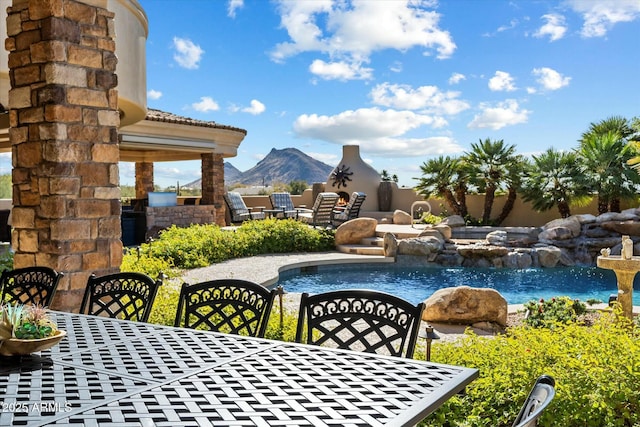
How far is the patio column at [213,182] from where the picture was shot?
1778 cm

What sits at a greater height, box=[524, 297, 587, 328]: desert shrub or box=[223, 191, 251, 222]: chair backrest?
box=[223, 191, 251, 222]: chair backrest

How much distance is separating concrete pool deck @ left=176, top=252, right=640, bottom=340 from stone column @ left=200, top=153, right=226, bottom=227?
4.37m

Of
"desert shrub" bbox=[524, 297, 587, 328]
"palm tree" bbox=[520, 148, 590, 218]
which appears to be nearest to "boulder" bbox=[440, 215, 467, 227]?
"palm tree" bbox=[520, 148, 590, 218]

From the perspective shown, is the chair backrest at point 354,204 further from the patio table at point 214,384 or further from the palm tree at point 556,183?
the patio table at point 214,384

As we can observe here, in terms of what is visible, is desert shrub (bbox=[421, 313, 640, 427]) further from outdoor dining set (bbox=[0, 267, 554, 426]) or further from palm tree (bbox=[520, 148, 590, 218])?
palm tree (bbox=[520, 148, 590, 218])

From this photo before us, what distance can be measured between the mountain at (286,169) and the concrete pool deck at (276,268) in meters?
80.9

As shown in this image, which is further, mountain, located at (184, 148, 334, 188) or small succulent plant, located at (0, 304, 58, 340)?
mountain, located at (184, 148, 334, 188)

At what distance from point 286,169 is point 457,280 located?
287 ft

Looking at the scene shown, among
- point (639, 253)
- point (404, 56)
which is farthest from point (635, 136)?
point (404, 56)

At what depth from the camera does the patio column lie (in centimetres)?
1778

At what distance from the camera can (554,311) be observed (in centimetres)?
736

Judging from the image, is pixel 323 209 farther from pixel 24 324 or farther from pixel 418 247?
pixel 24 324

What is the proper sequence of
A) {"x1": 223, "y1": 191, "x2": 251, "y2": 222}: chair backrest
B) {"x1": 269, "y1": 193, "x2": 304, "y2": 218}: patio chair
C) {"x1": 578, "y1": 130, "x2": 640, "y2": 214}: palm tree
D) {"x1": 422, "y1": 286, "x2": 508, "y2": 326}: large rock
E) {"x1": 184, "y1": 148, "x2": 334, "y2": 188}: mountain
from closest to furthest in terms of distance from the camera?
{"x1": 422, "y1": 286, "x2": 508, "y2": 326}: large rock → {"x1": 223, "y1": 191, "x2": 251, "y2": 222}: chair backrest → {"x1": 578, "y1": 130, "x2": 640, "y2": 214}: palm tree → {"x1": 269, "y1": 193, "x2": 304, "y2": 218}: patio chair → {"x1": 184, "y1": 148, "x2": 334, "y2": 188}: mountain

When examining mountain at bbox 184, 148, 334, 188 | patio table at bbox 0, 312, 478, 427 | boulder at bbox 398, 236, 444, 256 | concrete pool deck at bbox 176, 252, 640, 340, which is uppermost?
mountain at bbox 184, 148, 334, 188
